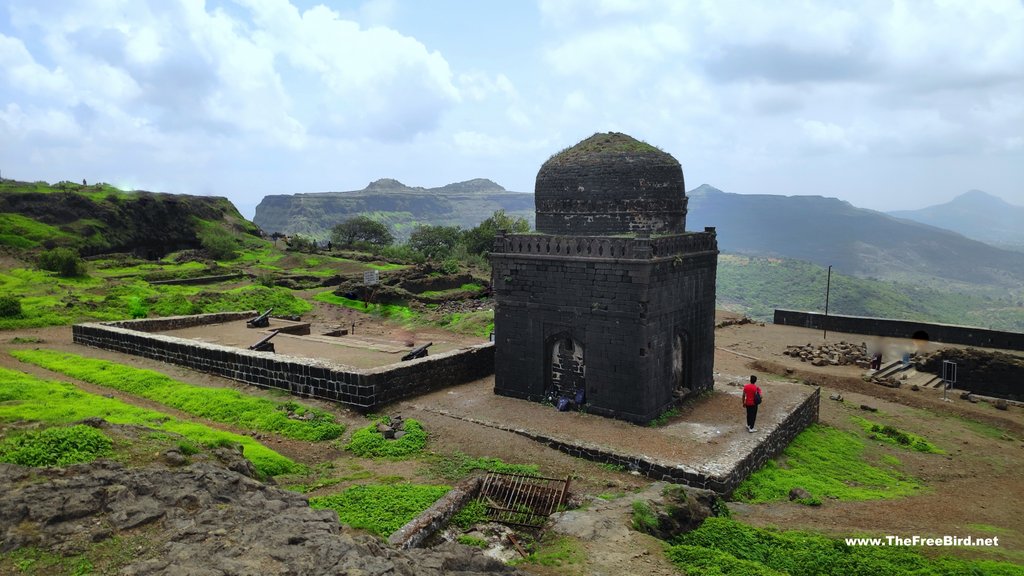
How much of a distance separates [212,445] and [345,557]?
467cm

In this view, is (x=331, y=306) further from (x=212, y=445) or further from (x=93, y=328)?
(x=212, y=445)

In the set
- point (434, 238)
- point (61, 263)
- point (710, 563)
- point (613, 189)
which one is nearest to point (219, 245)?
point (61, 263)

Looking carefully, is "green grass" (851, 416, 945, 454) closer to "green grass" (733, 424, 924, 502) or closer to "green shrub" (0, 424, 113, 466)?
"green grass" (733, 424, 924, 502)

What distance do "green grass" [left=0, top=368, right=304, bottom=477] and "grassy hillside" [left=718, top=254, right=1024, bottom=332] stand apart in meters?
67.6

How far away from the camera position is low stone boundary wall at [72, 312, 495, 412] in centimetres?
1516

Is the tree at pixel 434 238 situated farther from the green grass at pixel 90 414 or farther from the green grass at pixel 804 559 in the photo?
the green grass at pixel 804 559

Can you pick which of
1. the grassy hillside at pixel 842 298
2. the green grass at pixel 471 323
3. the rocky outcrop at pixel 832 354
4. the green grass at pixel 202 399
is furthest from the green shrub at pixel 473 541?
the grassy hillside at pixel 842 298

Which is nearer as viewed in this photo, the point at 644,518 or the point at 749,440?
the point at 644,518

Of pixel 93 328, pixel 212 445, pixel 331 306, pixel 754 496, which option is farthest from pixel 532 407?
pixel 331 306

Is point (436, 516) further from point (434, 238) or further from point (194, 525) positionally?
point (434, 238)

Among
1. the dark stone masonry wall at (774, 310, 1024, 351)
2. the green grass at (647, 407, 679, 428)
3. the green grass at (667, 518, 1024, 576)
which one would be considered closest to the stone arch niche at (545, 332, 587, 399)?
the green grass at (647, 407, 679, 428)

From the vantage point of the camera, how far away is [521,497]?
10688 millimetres

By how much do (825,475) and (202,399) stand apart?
14.9 metres

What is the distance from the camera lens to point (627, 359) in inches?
573
